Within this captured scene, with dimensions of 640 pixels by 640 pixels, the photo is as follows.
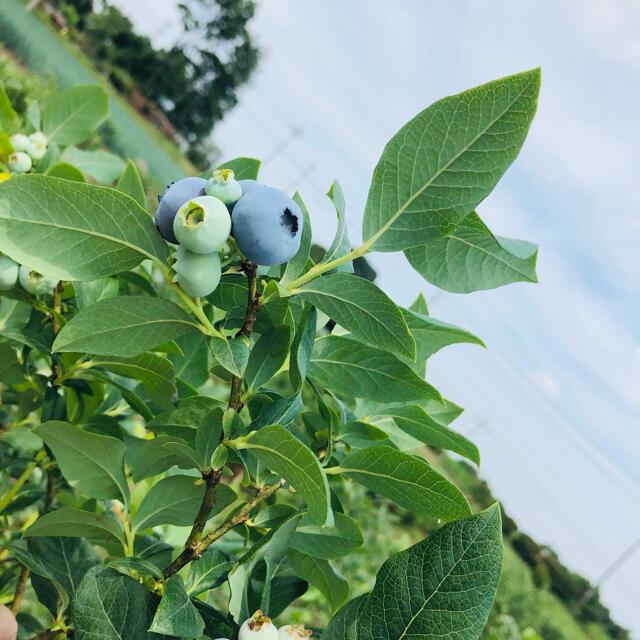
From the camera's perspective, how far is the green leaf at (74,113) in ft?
2.83

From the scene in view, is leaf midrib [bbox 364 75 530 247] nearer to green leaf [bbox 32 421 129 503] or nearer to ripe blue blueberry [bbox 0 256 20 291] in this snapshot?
green leaf [bbox 32 421 129 503]

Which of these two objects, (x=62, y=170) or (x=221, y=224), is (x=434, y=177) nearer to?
(x=221, y=224)

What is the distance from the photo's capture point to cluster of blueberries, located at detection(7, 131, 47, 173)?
72 centimetres

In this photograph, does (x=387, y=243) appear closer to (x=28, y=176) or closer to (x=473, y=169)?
(x=473, y=169)

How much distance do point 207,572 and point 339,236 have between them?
0.27 m

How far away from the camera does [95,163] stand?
915 mm

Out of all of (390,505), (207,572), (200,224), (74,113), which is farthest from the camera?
(390,505)

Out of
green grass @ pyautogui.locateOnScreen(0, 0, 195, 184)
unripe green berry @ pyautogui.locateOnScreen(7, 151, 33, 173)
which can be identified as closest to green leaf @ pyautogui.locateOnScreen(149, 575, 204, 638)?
unripe green berry @ pyautogui.locateOnScreen(7, 151, 33, 173)

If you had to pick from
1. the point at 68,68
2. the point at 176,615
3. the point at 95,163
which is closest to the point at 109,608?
the point at 176,615

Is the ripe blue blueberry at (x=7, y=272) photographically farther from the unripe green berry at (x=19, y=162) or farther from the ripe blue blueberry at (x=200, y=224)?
the ripe blue blueberry at (x=200, y=224)

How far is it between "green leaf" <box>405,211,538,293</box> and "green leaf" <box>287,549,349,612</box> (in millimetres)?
281

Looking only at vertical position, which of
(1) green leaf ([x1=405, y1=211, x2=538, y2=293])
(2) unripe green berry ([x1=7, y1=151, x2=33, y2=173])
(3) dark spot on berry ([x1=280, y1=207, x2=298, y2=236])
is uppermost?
(1) green leaf ([x1=405, y1=211, x2=538, y2=293])

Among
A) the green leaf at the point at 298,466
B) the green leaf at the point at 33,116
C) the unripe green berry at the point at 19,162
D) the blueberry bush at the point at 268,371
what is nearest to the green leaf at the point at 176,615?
the blueberry bush at the point at 268,371

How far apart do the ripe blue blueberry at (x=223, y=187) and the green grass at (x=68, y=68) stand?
444 inches
